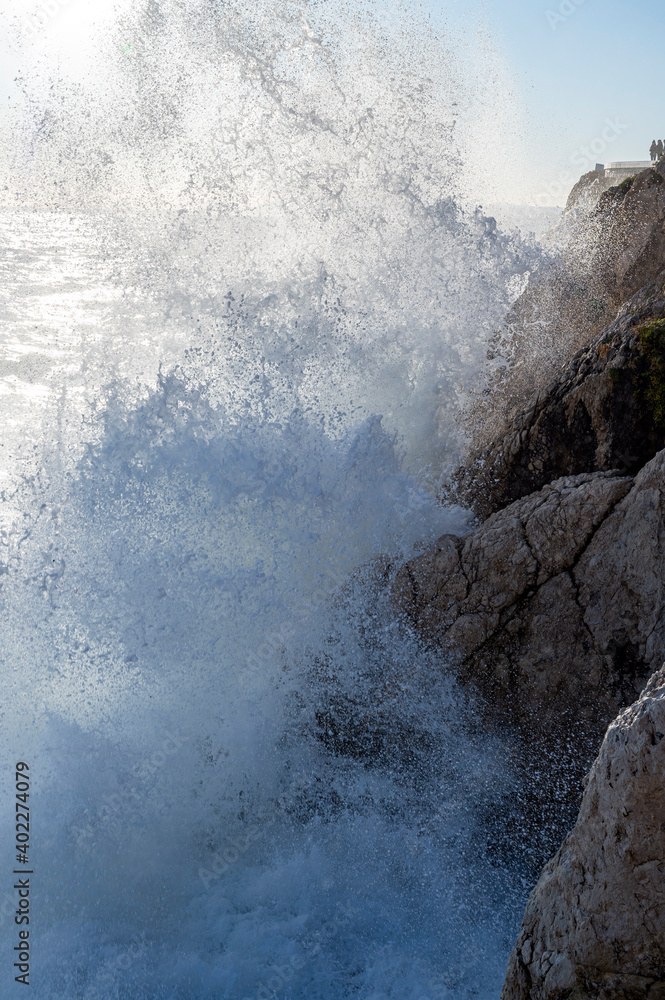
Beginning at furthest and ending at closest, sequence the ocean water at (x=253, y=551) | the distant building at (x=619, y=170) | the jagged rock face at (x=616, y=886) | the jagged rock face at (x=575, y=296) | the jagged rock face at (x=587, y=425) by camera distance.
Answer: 1. the distant building at (x=619, y=170)
2. the jagged rock face at (x=575, y=296)
3. the jagged rock face at (x=587, y=425)
4. the ocean water at (x=253, y=551)
5. the jagged rock face at (x=616, y=886)

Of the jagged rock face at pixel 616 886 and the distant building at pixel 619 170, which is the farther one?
the distant building at pixel 619 170

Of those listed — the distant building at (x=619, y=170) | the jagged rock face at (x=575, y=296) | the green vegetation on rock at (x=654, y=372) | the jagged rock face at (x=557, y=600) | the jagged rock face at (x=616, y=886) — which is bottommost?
the jagged rock face at (x=616, y=886)

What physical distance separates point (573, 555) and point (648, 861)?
2.68m

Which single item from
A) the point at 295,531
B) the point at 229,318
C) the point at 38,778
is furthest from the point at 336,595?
the point at 229,318

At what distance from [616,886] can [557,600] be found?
2.57 m

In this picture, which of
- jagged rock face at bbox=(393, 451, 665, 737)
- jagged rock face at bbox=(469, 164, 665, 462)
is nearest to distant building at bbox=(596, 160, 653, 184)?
jagged rock face at bbox=(469, 164, 665, 462)

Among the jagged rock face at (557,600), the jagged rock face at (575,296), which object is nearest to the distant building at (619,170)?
the jagged rock face at (575,296)

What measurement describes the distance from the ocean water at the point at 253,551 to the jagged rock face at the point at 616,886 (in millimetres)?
1616

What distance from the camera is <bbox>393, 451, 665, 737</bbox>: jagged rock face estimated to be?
442 cm

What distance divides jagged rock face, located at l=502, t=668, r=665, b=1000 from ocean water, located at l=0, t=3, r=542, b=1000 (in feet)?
5.30

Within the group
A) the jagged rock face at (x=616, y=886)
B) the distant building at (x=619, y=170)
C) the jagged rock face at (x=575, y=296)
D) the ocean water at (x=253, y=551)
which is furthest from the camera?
the distant building at (x=619, y=170)

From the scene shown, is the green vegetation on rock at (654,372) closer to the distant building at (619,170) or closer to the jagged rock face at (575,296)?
the jagged rock face at (575,296)

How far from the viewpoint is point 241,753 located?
5.20m

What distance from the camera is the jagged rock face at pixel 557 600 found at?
4.42 m
